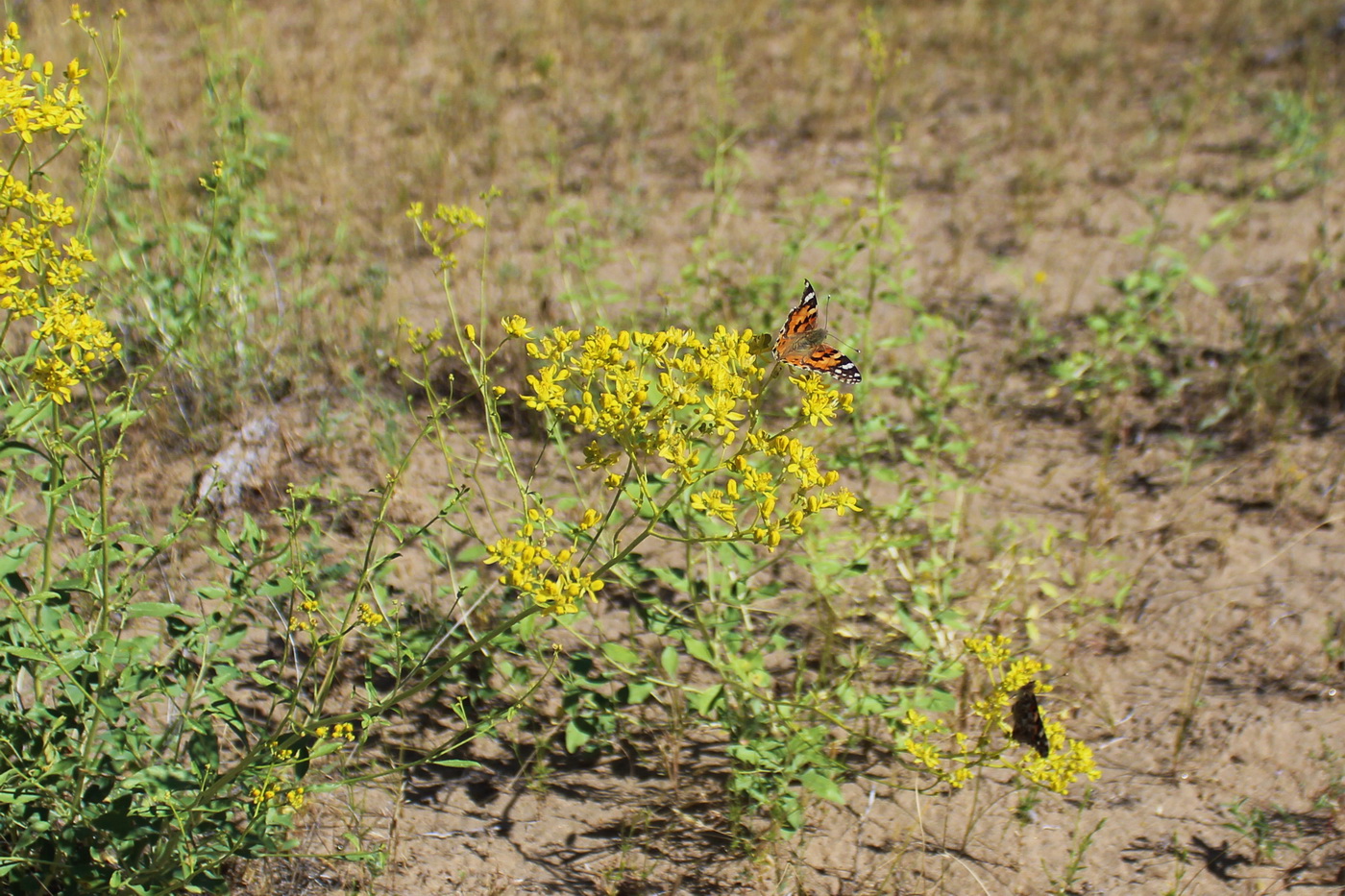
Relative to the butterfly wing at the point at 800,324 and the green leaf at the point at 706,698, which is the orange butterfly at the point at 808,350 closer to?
the butterfly wing at the point at 800,324

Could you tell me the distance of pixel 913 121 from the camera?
6.62 m

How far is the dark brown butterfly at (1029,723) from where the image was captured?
8.86ft

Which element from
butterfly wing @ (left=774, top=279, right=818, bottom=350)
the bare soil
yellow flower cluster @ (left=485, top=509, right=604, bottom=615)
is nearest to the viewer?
yellow flower cluster @ (left=485, top=509, right=604, bottom=615)

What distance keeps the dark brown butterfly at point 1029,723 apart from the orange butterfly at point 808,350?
0.91 m

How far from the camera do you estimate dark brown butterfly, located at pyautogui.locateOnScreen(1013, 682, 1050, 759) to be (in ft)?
8.86

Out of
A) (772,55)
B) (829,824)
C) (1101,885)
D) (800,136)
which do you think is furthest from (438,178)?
(1101,885)

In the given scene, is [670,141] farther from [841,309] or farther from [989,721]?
[989,721]

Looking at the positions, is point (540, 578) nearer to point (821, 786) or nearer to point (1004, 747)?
point (821, 786)

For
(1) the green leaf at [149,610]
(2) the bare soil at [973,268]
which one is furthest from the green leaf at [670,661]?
(1) the green leaf at [149,610]

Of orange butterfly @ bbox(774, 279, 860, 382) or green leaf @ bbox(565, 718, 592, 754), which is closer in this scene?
orange butterfly @ bbox(774, 279, 860, 382)

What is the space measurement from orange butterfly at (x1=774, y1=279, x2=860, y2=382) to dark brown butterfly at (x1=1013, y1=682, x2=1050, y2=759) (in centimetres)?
91

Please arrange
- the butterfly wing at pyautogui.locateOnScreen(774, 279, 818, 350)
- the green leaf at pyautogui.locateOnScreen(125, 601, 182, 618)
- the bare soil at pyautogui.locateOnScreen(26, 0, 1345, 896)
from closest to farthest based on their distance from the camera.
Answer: the green leaf at pyautogui.locateOnScreen(125, 601, 182, 618), the butterfly wing at pyautogui.locateOnScreen(774, 279, 818, 350), the bare soil at pyautogui.locateOnScreen(26, 0, 1345, 896)

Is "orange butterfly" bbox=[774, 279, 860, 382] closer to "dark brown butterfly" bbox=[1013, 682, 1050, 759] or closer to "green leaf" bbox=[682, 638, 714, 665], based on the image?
"green leaf" bbox=[682, 638, 714, 665]

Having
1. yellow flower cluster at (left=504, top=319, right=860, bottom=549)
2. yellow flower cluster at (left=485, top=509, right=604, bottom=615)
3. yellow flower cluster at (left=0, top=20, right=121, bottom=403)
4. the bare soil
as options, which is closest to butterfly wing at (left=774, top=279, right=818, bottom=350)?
yellow flower cluster at (left=504, top=319, right=860, bottom=549)
